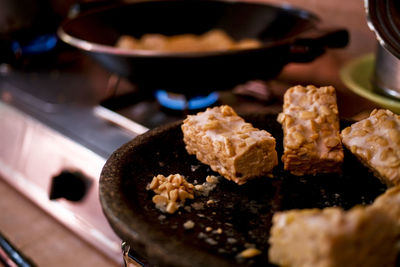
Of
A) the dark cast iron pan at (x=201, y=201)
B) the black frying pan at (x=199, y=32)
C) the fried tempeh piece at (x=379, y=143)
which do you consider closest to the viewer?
the dark cast iron pan at (x=201, y=201)

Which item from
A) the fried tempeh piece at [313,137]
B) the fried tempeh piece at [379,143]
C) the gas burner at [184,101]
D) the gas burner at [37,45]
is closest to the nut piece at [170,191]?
the fried tempeh piece at [313,137]

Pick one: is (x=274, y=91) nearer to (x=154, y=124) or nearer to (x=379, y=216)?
(x=154, y=124)

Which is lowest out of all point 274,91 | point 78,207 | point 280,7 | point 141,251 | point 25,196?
point 25,196

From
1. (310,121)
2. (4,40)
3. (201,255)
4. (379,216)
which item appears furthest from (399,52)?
(4,40)

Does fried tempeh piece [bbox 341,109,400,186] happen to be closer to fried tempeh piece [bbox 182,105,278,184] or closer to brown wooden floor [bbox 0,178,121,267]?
fried tempeh piece [bbox 182,105,278,184]

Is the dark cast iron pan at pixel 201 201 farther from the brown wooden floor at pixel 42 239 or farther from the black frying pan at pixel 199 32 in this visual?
the brown wooden floor at pixel 42 239

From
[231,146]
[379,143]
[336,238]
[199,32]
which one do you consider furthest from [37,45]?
[336,238]
